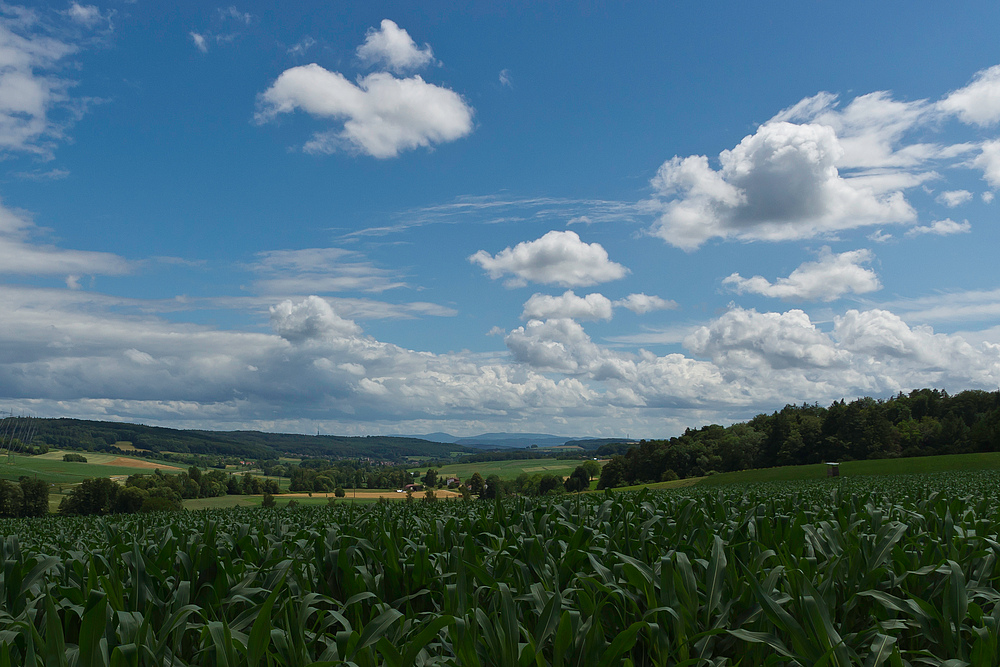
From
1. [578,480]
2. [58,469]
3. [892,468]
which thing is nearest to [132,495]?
[58,469]

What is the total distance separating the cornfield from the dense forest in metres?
106

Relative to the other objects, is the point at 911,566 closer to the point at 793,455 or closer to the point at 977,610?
the point at 977,610

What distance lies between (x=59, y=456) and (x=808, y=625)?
214 metres

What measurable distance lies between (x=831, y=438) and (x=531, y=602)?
4685 inches

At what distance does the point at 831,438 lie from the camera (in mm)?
103250

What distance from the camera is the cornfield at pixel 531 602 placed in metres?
2.92

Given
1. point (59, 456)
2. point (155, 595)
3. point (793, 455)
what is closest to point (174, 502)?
point (155, 595)

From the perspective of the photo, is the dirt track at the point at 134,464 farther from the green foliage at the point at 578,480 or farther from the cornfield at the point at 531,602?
the cornfield at the point at 531,602

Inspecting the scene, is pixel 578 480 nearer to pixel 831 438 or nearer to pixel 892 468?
pixel 831 438

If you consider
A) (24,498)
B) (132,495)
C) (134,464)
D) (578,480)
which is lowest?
(134,464)

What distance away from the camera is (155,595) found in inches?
172

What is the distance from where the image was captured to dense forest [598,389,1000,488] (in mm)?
98062

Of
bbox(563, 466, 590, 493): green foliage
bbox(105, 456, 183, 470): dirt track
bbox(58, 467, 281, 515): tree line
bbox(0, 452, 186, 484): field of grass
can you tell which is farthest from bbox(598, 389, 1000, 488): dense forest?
bbox(105, 456, 183, 470): dirt track

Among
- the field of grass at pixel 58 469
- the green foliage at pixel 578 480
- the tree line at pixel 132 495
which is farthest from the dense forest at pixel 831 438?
the field of grass at pixel 58 469
